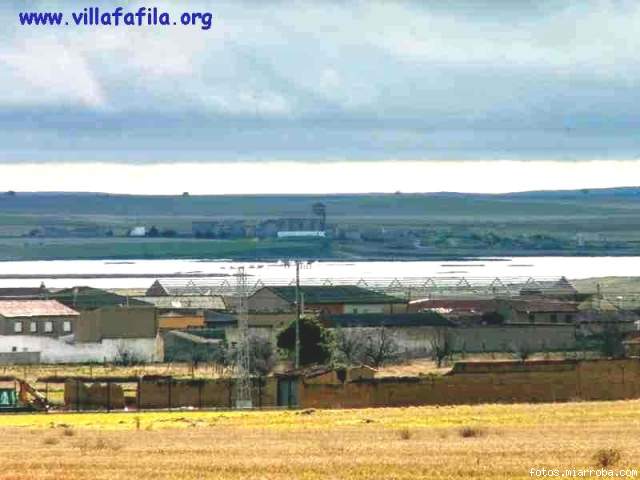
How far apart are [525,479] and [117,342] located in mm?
45151

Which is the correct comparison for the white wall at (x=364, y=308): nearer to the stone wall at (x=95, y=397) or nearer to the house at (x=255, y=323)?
the house at (x=255, y=323)

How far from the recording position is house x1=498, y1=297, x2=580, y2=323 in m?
80.6

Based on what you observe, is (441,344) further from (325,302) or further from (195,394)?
(195,394)

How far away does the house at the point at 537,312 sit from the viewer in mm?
80625

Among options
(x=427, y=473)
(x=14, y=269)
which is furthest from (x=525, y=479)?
(x=14, y=269)

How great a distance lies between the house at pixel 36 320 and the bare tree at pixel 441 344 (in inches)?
444

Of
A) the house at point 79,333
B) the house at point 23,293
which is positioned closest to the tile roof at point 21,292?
the house at point 23,293

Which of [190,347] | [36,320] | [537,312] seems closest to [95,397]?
[190,347]

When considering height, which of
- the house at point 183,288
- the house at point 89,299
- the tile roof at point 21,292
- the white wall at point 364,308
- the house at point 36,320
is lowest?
the house at point 36,320

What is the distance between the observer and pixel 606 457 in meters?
25.7

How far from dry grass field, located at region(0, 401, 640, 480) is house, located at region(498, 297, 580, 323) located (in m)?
39.9

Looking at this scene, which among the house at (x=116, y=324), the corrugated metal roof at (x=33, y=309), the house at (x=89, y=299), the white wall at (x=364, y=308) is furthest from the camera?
the white wall at (x=364, y=308)

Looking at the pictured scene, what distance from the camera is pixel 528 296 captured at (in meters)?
95.9

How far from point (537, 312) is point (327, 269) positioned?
264 feet
